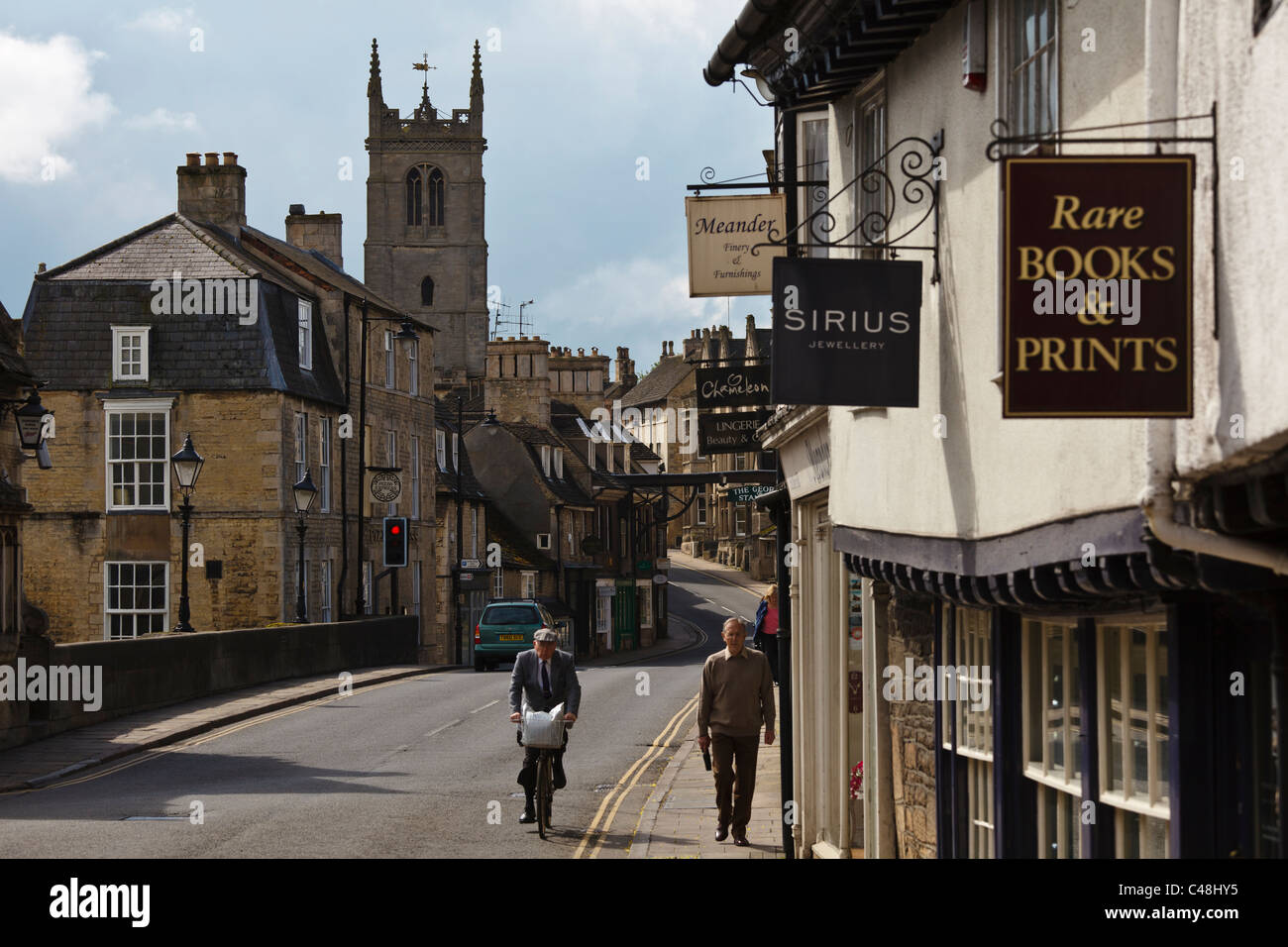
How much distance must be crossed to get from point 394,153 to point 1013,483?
99218mm

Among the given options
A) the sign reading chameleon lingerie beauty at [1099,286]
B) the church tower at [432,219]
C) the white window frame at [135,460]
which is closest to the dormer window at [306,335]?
the white window frame at [135,460]

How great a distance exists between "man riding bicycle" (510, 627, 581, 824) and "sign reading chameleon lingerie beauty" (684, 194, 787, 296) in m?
3.37

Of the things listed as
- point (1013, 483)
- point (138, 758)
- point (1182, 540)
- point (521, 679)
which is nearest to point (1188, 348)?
point (1182, 540)

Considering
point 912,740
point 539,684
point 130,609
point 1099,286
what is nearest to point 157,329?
point 130,609

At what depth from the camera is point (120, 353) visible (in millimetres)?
37500

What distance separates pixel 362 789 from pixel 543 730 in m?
3.47

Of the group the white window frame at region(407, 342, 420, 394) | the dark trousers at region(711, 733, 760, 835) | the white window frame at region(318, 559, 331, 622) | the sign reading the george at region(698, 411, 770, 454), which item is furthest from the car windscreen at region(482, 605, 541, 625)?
the dark trousers at region(711, 733, 760, 835)

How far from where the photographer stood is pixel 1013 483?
23.9 ft

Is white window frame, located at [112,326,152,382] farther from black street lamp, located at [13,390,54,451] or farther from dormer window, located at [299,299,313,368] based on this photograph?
black street lamp, located at [13,390,54,451]

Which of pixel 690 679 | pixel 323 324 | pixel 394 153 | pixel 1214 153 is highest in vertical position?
pixel 394 153

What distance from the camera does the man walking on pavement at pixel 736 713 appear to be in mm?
13289

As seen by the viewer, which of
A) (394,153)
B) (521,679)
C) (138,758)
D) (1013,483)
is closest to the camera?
(1013,483)

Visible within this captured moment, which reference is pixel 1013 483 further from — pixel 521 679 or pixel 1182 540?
pixel 521 679

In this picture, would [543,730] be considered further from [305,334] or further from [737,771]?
[305,334]
